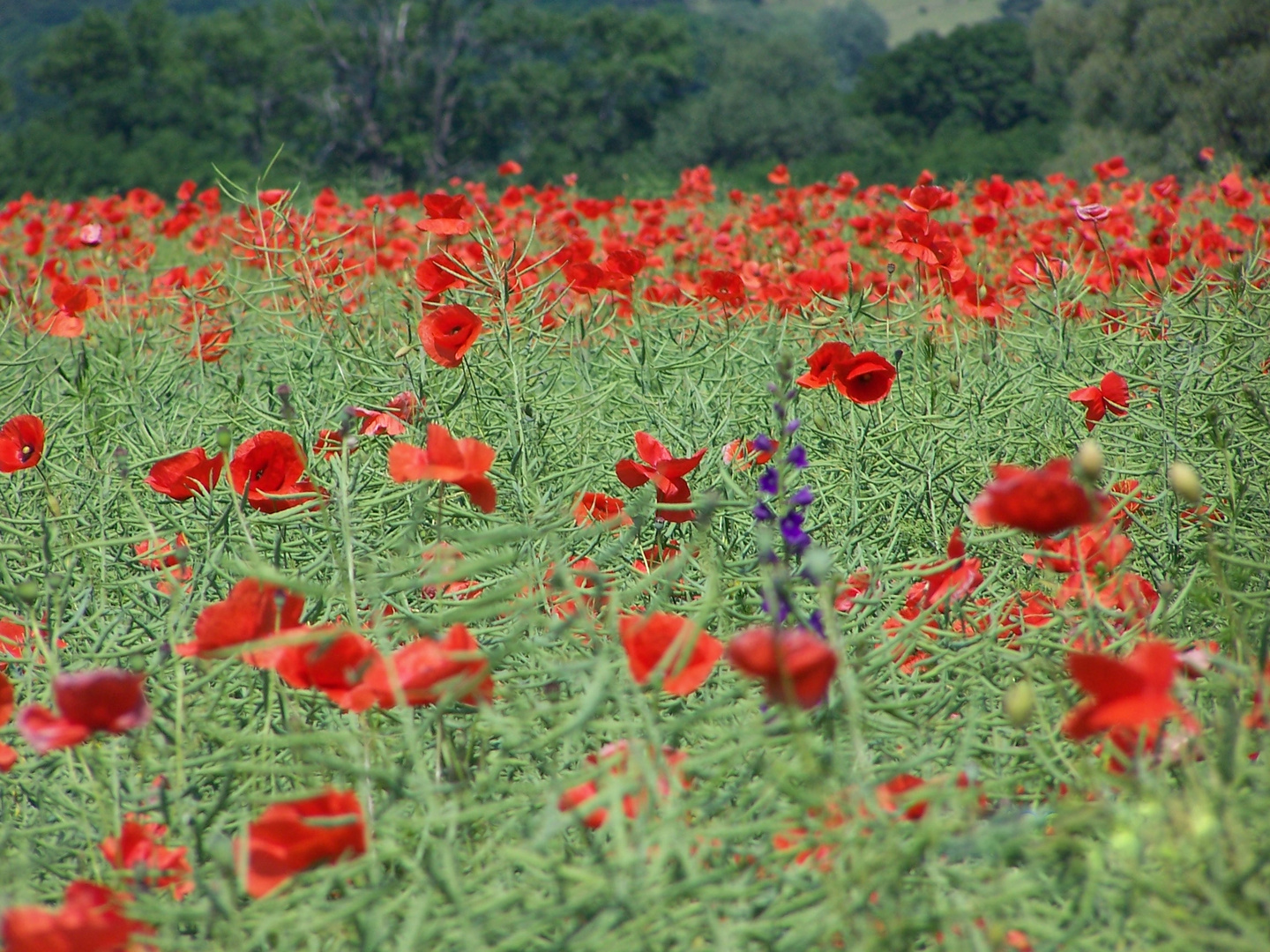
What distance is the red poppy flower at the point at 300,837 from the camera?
0.68m

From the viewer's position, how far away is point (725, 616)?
1.17 meters

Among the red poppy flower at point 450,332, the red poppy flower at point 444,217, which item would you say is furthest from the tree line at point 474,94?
the red poppy flower at point 450,332

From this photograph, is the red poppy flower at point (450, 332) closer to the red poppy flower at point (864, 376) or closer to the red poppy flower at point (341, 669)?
the red poppy flower at point (864, 376)

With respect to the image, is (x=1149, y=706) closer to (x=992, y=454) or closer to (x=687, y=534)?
(x=687, y=534)

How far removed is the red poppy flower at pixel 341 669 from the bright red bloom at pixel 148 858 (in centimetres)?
17

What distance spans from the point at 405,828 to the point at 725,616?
1.52 ft

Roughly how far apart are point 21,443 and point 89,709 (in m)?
0.71

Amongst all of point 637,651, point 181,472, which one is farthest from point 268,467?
point 637,651

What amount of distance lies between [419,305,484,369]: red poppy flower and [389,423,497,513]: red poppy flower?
1.54 feet

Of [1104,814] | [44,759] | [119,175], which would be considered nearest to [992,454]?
[1104,814]

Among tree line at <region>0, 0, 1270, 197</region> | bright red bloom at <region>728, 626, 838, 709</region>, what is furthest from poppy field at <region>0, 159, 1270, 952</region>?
tree line at <region>0, 0, 1270, 197</region>

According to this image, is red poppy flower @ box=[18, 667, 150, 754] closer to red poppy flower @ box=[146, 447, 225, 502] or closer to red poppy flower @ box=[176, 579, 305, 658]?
red poppy flower @ box=[176, 579, 305, 658]

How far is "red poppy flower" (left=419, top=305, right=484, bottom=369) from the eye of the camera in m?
1.37

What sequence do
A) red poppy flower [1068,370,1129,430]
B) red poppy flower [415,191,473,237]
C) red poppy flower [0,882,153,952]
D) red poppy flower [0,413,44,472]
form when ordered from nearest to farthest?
red poppy flower [0,882,153,952] < red poppy flower [0,413,44,472] < red poppy flower [1068,370,1129,430] < red poppy flower [415,191,473,237]
